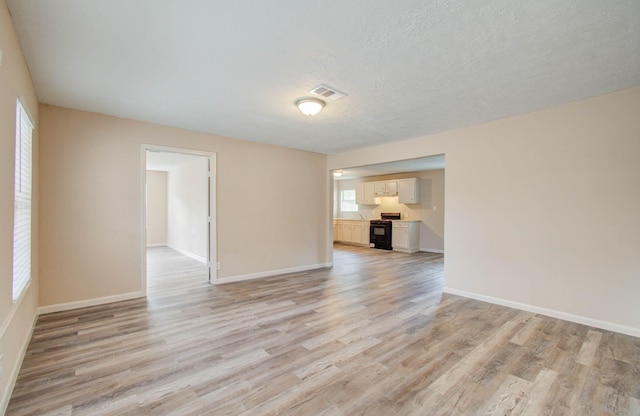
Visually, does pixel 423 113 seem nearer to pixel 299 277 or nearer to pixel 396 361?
pixel 396 361

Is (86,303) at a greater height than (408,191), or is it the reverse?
(408,191)

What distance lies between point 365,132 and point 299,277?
2.82 metres

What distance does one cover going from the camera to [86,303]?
3668 millimetres

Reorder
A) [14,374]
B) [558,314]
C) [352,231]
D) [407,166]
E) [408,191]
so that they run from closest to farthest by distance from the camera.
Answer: [14,374], [558,314], [407,166], [408,191], [352,231]

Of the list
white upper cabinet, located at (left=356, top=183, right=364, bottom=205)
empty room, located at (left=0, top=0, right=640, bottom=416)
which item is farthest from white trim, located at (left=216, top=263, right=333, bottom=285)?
white upper cabinet, located at (left=356, top=183, right=364, bottom=205)

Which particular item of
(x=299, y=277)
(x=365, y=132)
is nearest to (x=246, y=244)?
(x=299, y=277)

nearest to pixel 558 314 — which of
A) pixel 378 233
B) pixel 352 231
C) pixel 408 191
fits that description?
pixel 408 191

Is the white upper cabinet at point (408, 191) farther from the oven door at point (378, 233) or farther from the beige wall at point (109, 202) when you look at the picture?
the beige wall at point (109, 202)

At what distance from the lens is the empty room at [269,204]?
189 centimetres

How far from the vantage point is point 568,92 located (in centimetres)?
298

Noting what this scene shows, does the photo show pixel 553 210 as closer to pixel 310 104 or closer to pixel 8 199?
pixel 310 104

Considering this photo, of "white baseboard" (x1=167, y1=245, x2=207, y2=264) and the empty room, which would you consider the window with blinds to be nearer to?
the empty room

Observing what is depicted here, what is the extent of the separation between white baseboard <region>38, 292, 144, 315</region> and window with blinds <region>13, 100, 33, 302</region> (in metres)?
0.98

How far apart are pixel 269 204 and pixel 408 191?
4.73 meters
